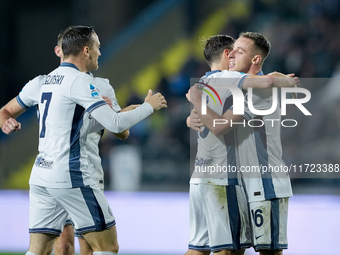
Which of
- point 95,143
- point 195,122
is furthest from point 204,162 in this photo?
Answer: point 95,143

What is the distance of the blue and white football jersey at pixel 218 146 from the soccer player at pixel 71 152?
1.23 ft

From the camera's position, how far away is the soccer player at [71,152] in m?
3.25

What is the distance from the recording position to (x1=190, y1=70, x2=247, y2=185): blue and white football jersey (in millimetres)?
3381

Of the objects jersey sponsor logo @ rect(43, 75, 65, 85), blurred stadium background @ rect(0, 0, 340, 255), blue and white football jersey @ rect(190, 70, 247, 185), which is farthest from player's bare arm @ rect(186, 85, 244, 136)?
blurred stadium background @ rect(0, 0, 340, 255)

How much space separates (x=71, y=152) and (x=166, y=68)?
24.9ft

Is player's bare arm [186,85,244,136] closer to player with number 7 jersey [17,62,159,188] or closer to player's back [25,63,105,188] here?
player with number 7 jersey [17,62,159,188]

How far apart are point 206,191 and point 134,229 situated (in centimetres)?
280

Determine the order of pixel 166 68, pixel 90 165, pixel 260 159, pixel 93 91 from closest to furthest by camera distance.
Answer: pixel 93 91 → pixel 260 159 → pixel 90 165 → pixel 166 68

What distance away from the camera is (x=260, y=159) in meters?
3.36

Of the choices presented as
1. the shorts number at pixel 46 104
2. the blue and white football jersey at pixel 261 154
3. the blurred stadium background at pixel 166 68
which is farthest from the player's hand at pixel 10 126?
the blurred stadium background at pixel 166 68

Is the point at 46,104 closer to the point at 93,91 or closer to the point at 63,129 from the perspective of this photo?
the point at 63,129

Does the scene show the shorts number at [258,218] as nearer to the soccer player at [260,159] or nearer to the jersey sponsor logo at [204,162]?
the soccer player at [260,159]

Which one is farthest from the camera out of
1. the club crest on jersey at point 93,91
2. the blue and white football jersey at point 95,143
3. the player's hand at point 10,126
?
the blue and white football jersey at point 95,143

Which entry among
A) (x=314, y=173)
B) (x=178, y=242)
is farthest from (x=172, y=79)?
(x=178, y=242)
